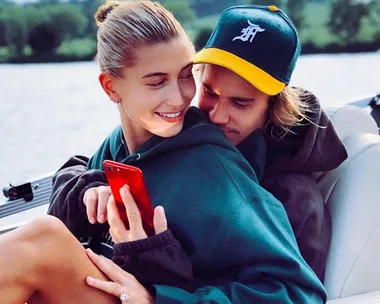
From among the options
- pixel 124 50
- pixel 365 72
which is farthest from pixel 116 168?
pixel 365 72

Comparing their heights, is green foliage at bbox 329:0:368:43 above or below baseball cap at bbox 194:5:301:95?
below

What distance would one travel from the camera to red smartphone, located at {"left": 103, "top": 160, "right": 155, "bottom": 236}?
1331 millimetres

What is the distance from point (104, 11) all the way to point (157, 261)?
2.13ft

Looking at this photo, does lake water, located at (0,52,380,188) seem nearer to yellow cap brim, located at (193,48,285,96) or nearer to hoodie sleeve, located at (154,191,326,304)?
yellow cap brim, located at (193,48,285,96)

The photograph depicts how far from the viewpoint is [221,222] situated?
138 centimetres

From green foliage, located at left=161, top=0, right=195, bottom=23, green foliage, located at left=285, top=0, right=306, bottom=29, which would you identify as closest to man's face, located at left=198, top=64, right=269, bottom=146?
green foliage, located at left=161, top=0, right=195, bottom=23

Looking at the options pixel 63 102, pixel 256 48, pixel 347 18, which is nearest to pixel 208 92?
pixel 256 48

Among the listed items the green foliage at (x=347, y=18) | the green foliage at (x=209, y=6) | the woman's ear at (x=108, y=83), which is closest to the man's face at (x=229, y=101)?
A: the woman's ear at (x=108, y=83)

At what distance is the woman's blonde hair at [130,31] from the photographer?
4.75 ft

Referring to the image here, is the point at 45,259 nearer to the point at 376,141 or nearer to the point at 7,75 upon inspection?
the point at 376,141

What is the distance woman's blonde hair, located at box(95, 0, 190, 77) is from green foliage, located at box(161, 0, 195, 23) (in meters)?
7.45

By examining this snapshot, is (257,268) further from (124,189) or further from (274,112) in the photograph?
(274,112)

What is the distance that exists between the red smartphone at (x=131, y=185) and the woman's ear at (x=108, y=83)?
0.23 m

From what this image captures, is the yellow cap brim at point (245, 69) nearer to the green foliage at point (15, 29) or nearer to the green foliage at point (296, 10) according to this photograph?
the green foliage at point (15, 29)
